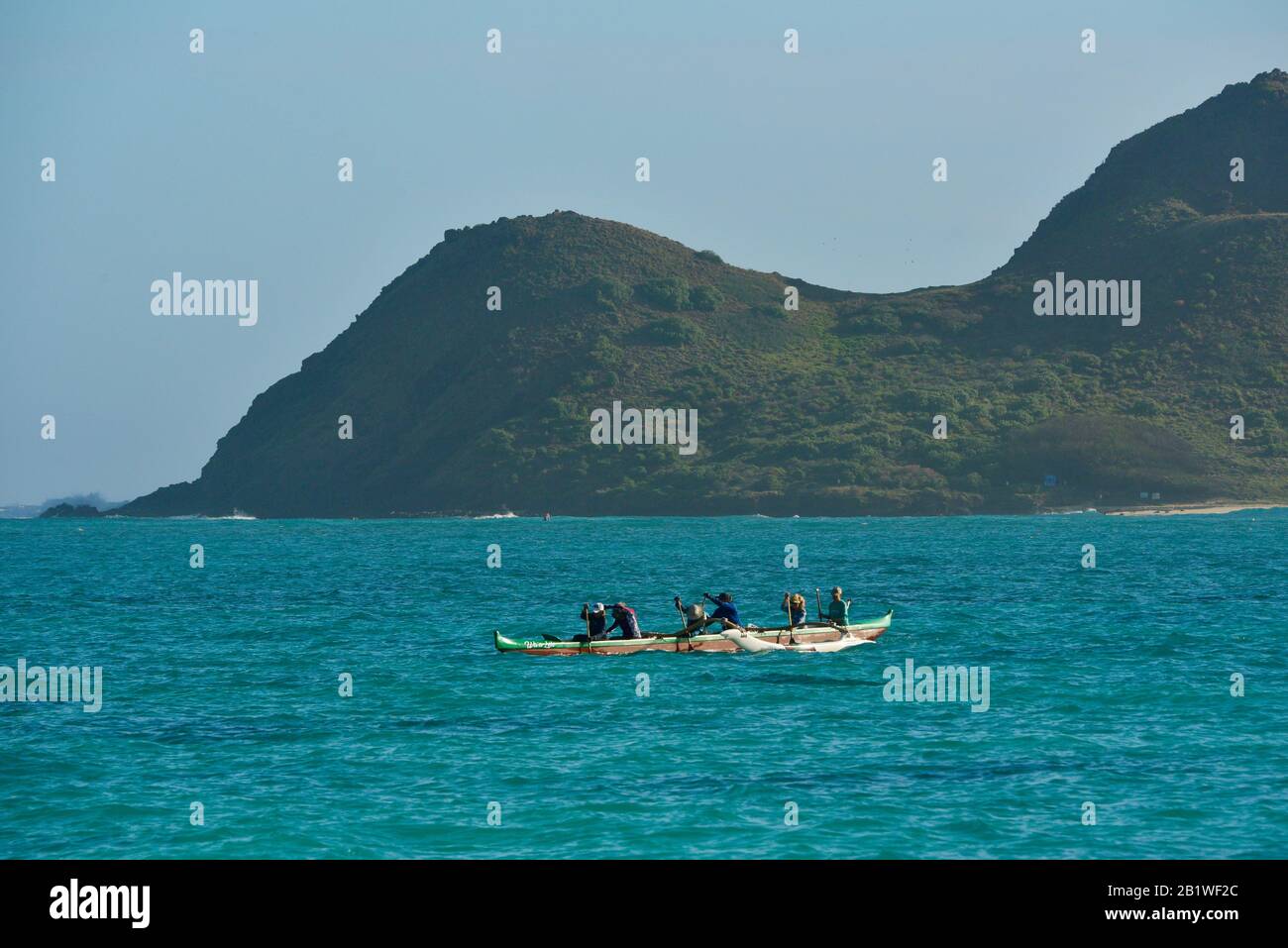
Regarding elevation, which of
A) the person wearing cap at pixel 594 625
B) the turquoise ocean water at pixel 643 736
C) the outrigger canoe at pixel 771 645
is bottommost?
the turquoise ocean water at pixel 643 736

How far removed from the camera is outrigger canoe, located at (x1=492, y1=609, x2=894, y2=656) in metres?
43.0

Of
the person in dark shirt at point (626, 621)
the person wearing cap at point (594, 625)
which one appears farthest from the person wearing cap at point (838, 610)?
the person wearing cap at point (594, 625)

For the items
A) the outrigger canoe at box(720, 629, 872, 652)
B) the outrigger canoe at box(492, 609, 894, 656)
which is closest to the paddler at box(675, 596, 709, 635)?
the outrigger canoe at box(492, 609, 894, 656)

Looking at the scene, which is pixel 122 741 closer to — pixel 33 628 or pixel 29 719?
pixel 29 719

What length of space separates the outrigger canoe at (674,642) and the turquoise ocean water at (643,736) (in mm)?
560

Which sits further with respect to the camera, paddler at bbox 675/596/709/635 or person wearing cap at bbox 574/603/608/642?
paddler at bbox 675/596/709/635

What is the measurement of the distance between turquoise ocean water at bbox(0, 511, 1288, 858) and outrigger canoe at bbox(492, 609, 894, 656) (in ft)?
1.84

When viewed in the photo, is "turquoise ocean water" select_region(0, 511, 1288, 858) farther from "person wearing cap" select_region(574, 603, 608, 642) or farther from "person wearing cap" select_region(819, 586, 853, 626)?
"person wearing cap" select_region(574, 603, 608, 642)

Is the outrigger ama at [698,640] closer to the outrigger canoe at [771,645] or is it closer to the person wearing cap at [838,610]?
the outrigger canoe at [771,645]

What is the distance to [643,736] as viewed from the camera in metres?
30.1

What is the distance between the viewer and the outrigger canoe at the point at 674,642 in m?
43.0

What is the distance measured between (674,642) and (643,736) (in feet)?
43.3
